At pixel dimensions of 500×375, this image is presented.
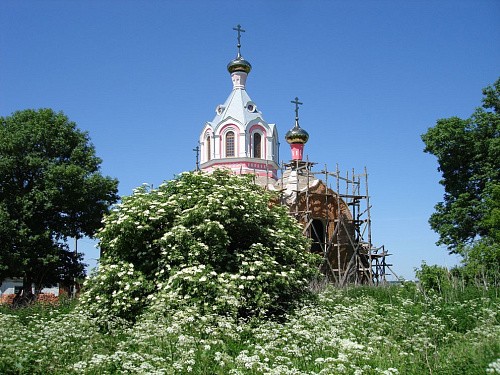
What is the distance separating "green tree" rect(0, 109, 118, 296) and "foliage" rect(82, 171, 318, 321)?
9.39 meters

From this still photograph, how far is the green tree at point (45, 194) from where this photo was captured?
1959 cm

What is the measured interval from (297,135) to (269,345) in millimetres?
21718

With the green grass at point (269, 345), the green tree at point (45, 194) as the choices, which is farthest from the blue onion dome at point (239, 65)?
the green grass at point (269, 345)

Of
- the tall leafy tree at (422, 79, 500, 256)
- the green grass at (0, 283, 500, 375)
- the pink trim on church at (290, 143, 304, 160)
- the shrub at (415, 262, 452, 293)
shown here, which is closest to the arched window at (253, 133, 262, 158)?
the pink trim on church at (290, 143, 304, 160)

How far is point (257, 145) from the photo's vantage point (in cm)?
2775

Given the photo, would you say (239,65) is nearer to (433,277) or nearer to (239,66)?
(239,66)

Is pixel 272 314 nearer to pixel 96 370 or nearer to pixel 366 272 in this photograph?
pixel 96 370

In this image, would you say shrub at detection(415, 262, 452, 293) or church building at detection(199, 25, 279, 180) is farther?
church building at detection(199, 25, 279, 180)

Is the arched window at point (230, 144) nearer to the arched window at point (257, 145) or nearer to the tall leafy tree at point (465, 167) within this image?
the arched window at point (257, 145)

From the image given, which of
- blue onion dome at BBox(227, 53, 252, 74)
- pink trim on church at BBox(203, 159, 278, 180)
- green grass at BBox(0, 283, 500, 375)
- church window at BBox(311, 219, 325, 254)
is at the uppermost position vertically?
blue onion dome at BBox(227, 53, 252, 74)

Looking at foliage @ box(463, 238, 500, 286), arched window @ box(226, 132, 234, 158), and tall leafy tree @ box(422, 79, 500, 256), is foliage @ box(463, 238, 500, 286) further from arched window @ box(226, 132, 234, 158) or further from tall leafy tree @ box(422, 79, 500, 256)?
arched window @ box(226, 132, 234, 158)

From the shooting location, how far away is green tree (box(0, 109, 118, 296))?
1959 cm

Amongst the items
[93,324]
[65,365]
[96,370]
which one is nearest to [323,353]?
[96,370]

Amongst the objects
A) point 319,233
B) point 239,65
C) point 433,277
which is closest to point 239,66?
point 239,65
